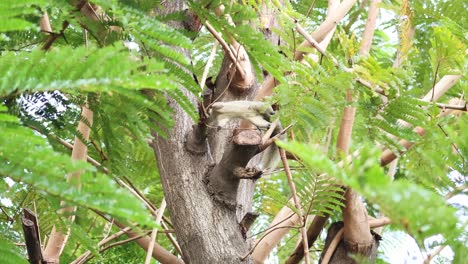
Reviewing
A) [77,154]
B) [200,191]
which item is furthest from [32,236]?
[200,191]

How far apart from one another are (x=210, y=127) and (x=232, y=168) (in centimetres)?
11

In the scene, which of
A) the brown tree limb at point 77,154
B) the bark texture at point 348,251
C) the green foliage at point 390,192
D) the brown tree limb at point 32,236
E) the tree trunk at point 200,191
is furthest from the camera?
the bark texture at point 348,251

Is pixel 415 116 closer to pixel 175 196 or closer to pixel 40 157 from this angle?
pixel 175 196

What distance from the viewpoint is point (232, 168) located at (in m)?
1.53

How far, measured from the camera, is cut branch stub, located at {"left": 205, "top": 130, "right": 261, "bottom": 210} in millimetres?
1453

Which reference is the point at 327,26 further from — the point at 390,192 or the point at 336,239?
the point at 390,192

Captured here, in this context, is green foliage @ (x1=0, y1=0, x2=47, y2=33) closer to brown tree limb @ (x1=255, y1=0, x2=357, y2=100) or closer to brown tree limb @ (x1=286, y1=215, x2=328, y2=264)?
brown tree limb @ (x1=255, y1=0, x2=357, y2=100)

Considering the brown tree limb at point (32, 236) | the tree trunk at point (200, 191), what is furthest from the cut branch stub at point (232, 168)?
the brown tree limb at point (32, 236)

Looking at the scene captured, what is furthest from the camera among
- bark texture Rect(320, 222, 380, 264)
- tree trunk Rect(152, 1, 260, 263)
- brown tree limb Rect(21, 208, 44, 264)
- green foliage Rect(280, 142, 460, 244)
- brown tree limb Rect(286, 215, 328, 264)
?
brown tree limb Rect(286, 215, 328, 264)

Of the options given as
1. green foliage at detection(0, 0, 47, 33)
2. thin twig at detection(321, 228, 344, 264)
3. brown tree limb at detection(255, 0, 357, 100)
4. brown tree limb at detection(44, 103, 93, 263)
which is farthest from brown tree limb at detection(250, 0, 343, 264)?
green foliage at detection(0, 0, 47, 33)

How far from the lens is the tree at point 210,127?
1.93 feet

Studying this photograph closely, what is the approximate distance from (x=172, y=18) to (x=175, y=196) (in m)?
0.50

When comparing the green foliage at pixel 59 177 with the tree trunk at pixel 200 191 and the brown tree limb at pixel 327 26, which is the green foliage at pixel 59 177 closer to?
the tree trunk at pixel 200 191

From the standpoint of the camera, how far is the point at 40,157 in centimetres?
58
